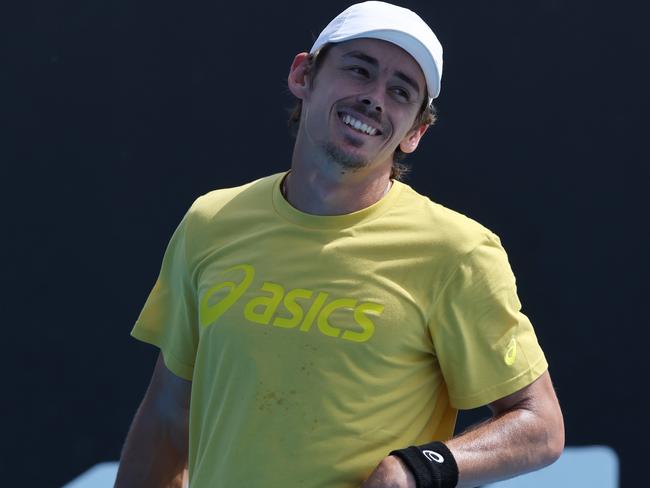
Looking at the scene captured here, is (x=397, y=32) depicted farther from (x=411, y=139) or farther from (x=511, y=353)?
(x=511, y=353)

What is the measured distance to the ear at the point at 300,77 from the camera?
2490 millimetres

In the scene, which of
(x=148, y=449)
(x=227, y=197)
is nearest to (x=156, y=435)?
(x=148, y=449)

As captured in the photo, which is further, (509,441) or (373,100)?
(373,100)

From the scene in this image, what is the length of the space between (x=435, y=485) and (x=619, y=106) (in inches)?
82.2

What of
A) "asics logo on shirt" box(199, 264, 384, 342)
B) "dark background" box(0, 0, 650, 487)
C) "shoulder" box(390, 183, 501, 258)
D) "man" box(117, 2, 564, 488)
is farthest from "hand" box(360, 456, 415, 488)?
"dark background" box(0, 0, 650, 487)

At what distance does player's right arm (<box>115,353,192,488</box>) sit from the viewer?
99.8 inches

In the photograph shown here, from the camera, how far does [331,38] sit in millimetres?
2377

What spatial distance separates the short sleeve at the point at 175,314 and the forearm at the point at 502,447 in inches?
24.0

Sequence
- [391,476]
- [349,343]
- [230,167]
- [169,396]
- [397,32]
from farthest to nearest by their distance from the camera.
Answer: [230,167] → [169,396] → [397,32] → [349,343] → [391,476]

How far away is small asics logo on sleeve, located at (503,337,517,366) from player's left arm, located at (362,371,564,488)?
62 millimetres

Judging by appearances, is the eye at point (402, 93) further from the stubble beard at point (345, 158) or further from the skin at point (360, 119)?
the stubble beard at point (345, 158)

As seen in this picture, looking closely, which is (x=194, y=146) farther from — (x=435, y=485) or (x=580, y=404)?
(x=435, y=485)

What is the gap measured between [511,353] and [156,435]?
2.78ft

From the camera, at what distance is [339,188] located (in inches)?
90.7
